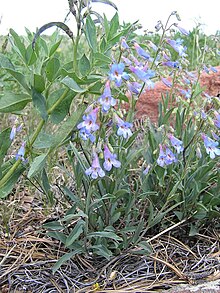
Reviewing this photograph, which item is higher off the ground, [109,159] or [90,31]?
[90,31]

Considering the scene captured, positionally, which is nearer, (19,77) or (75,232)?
(19,77)

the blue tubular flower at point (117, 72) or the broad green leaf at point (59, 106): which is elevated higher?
the blue tubular flower at point (117, 72)

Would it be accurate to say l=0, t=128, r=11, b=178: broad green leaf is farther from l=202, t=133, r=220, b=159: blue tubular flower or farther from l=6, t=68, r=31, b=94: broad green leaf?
l=202, t=133, r=220, b=159: blue tubular flower

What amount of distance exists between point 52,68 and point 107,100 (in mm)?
260

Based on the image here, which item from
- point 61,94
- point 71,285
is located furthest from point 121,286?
point 61,94

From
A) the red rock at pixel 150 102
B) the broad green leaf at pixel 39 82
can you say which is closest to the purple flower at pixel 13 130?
the broad green leaf at pixel 39 82

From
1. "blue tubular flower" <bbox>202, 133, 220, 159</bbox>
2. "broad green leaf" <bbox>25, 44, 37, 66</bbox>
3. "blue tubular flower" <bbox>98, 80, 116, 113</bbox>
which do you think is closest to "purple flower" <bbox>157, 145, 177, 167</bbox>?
"blue tubular flower" <bbox>202, 133, 220, 159</bbox>

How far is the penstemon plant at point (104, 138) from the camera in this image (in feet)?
5.67

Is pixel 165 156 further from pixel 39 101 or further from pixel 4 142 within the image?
pixel 4 142

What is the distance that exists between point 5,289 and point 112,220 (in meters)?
0.55

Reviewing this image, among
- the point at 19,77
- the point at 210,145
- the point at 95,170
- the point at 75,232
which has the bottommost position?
the point at 75,232

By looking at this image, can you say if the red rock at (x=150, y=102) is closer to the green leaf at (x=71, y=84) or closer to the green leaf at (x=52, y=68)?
the green leaf at (x=52, y=68)

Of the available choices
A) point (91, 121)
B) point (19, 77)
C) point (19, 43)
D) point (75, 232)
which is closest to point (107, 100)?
point (91, 121)

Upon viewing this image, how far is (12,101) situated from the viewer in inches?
69.8
